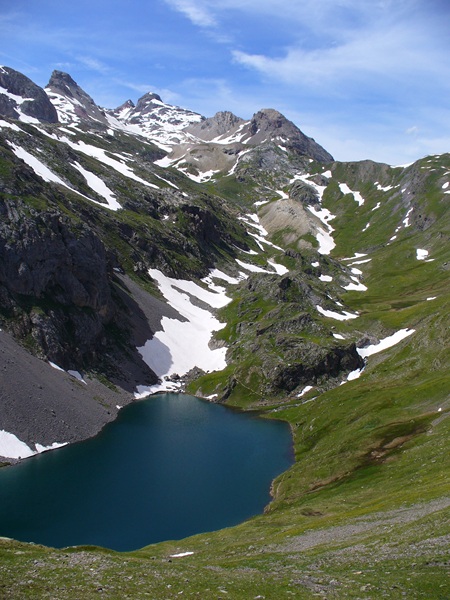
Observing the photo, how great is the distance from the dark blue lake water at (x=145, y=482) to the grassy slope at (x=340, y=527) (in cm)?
560

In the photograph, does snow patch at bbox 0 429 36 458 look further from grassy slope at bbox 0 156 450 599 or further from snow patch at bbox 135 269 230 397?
snow patch at bbox 135 269 230 397

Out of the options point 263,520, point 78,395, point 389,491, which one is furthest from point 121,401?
point 389,491

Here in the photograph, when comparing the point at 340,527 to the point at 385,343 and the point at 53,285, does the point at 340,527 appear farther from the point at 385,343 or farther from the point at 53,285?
the point at 53,285

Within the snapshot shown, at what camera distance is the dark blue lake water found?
2484 inches

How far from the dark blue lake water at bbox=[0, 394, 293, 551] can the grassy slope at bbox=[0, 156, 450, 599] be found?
5.60 metres

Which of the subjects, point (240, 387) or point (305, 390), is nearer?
point (305, 390)

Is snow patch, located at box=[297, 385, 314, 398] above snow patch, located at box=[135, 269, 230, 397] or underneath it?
underneath

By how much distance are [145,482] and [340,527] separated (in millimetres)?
40148

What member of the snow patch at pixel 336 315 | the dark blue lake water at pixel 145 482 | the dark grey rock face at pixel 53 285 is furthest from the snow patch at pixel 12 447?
the snow patch at pixel 336 315

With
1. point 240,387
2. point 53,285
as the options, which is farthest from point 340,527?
point 53,285

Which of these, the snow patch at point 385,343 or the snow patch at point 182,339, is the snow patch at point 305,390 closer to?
the snow patch at point 385,343

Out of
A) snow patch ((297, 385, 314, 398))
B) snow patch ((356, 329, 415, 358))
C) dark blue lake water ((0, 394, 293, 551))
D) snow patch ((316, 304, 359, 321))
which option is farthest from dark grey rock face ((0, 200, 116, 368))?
snow patch ((356, 329, 415, 358))

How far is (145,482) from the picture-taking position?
76812mm

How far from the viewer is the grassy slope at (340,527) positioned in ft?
85.3
